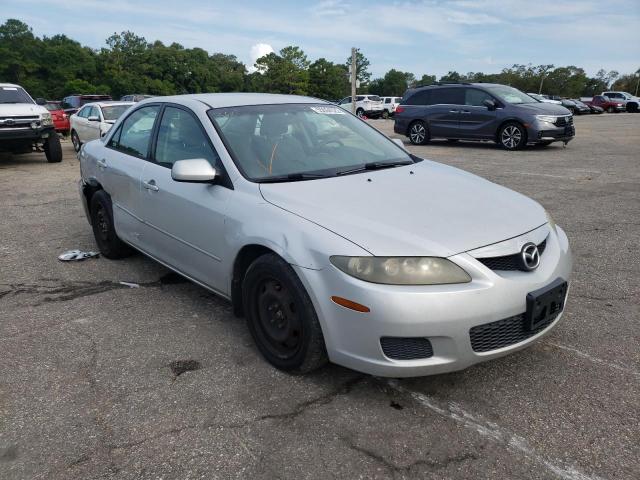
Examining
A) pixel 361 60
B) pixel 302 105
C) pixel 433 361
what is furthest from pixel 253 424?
pixel 361 60

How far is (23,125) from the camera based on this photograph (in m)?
11.7

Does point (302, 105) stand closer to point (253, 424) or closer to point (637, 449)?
point (253, 424)

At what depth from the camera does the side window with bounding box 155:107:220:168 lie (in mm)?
3514

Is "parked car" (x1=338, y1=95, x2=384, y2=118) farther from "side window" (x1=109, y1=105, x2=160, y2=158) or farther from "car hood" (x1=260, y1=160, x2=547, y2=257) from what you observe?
"car hood" (x1=260, y1=160, x2=547, y2=257)

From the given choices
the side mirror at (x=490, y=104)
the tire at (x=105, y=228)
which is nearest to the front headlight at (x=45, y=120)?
the tire at (x=105, y=228)

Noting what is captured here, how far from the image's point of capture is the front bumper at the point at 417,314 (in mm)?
2385

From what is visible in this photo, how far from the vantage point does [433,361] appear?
2461 millimetres

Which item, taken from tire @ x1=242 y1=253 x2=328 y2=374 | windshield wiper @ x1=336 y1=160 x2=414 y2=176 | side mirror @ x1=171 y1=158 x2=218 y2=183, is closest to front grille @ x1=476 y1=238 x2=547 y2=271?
tire @ x1=242 y1=253 x2=328 y2=374

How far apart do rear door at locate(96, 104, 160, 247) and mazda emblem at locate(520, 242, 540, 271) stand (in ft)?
9.35

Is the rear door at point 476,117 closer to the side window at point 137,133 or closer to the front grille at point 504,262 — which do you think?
the side window at point 137,133

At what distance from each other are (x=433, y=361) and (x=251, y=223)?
4.03 ft

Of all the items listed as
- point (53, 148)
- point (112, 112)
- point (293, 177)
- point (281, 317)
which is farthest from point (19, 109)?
point (281, 317)

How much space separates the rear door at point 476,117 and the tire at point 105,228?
10.9 m

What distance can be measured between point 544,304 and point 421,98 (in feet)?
43.9
